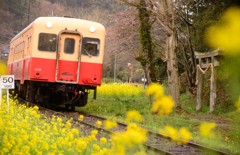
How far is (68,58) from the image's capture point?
14125 millimetres

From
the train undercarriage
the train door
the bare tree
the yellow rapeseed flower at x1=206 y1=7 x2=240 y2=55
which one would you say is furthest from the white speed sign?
the yellow rapeseed flower at x1=206 y1=7 x2=240 y2=55

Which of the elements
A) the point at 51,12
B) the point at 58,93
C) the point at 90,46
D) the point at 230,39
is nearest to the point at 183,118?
the point at 90,46

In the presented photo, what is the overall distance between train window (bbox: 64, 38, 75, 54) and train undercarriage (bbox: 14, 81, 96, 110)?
1.04 meters

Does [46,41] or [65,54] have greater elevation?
[46,41]

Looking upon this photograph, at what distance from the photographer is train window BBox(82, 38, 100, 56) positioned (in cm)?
1424

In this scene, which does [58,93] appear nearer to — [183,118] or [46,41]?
[46,41]

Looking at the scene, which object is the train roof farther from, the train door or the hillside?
the hillside

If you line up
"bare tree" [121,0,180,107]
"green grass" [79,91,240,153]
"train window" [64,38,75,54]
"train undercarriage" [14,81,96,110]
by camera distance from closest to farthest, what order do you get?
"green grass" [79,91,240,153] < "train window" [64,38,75,54] < "train undercarriage" [14,81,96,110] < "bare tree" [121,0,180,107]

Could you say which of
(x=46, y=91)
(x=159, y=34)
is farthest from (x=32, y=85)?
(x=159, y=34)

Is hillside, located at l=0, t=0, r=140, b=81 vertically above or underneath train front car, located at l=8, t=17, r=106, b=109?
above

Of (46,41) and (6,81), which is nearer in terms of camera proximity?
(6,81)

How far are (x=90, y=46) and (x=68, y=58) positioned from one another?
0.78 m

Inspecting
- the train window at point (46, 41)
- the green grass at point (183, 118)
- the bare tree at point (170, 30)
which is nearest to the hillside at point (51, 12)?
the green grass at point (183, 118)

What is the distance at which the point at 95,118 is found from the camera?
12.8 metres
